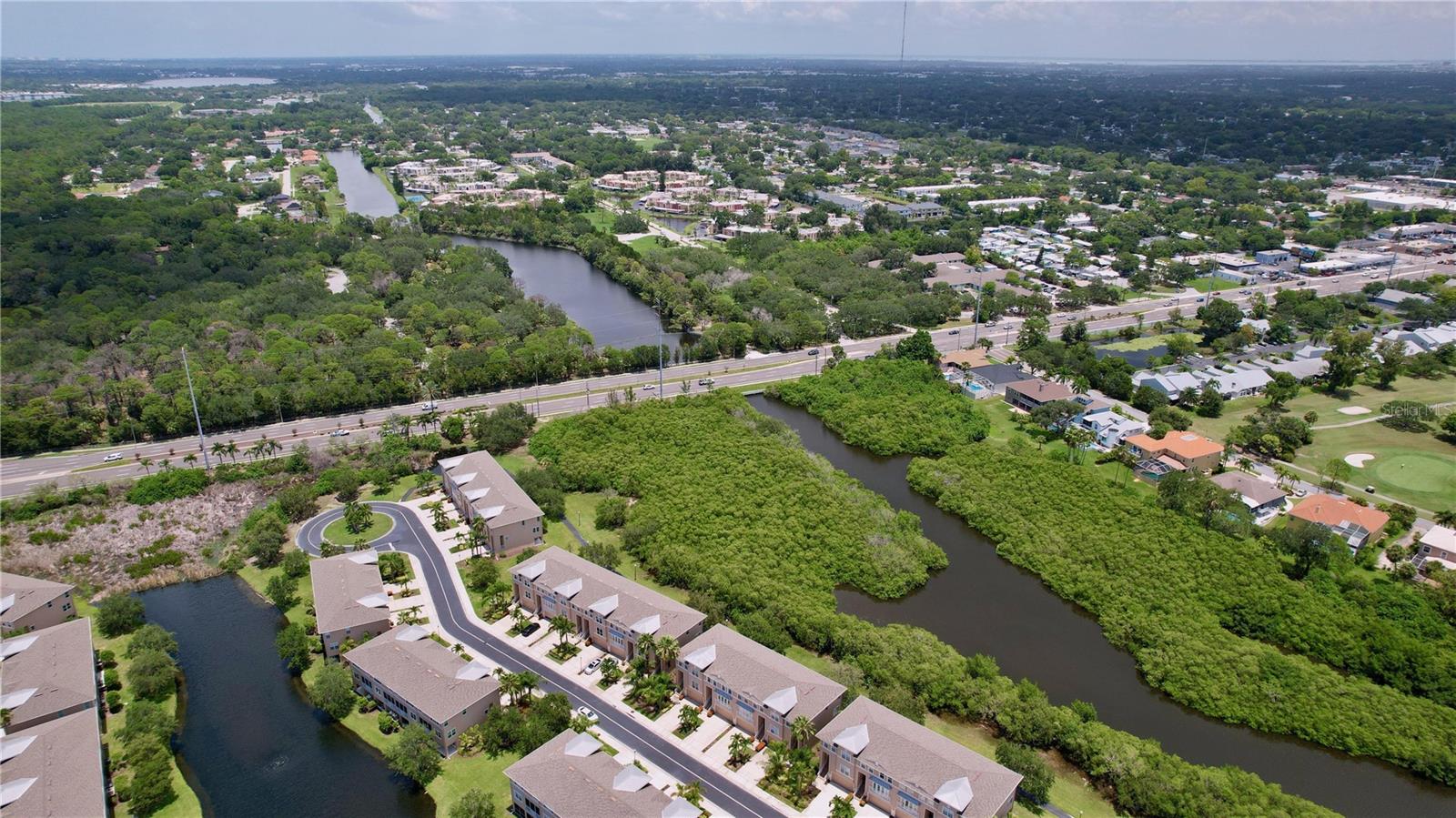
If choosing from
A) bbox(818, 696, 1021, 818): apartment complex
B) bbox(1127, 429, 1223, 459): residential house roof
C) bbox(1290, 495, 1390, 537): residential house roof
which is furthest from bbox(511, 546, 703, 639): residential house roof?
bbox(1290, 495, 1390, 537): residential house roof

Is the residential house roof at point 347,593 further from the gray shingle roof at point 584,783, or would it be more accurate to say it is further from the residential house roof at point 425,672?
the gray shingle roof at point 584,783

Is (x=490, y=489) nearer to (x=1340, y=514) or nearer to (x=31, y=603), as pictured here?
(x=31, y=603)

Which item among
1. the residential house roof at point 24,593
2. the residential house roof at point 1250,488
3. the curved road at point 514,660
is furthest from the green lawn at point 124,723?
the residential house roof at point 1250,488

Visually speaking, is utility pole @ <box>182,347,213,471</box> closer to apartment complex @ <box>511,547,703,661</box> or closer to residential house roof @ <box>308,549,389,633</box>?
residential house roof @ <box>308,549,389,633</box>

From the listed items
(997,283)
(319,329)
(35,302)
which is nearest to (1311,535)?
(997,283)

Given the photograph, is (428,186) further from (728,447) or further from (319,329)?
(728,447)

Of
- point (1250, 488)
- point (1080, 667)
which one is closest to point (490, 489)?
point (1080, 667)
